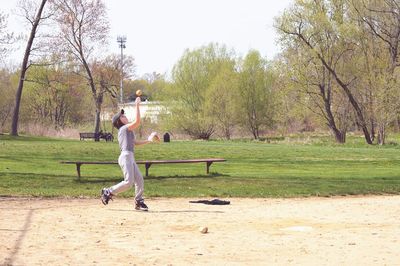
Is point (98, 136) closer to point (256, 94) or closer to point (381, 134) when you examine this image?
point (381, 134)

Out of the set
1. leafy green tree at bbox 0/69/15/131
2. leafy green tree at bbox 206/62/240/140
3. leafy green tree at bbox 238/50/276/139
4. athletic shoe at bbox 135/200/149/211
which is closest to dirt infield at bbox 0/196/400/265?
athletic shoe at bbox 135/200/149/211

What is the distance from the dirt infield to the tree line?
89.2ft

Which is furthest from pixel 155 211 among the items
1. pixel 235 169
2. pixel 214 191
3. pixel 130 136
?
pixel 235 169

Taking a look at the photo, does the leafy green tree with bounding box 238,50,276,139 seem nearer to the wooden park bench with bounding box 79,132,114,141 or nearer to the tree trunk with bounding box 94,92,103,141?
the tree trunk with bounding box 94,92,103,141

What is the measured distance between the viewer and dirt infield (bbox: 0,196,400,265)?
24.1 feet

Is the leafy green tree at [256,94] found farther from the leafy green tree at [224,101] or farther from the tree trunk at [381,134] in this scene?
the tree trunk at [381,134]

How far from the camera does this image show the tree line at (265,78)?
46031 mm

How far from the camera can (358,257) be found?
24.2 feet

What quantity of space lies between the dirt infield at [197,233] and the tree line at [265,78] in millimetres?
27182

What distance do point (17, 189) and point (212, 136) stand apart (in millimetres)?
47416

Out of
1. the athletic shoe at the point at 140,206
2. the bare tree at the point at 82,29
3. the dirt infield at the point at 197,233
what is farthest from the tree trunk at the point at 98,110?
the athletic shoe at the point at 140,206

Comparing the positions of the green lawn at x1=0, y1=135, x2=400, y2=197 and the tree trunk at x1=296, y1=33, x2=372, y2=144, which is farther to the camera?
the tree trunk at x1=296, y1=33, x2=372, y2=144

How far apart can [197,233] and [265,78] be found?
56.1 m

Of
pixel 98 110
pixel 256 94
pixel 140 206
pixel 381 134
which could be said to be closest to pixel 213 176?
pixel 140 206
